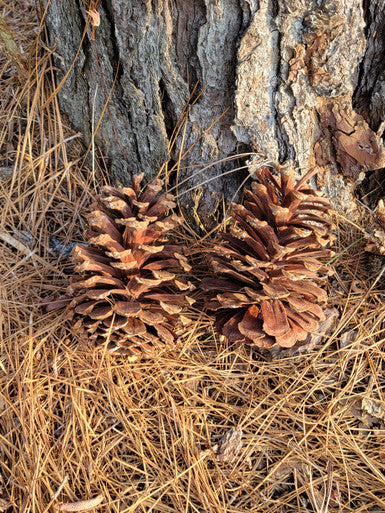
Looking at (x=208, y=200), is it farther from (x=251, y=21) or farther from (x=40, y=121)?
(x=40, y=121)

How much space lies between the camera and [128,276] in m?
1.44

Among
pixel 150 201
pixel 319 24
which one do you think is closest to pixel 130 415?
pixel 150 201

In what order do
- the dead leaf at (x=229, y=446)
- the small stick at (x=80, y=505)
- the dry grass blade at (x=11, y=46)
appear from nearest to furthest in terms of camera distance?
the small stick at (x=80, y=505), the dead leaf at (x=229, y=446), the dry grass blade at (x=11, y=46)

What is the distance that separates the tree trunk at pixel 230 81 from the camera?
4.88 feet

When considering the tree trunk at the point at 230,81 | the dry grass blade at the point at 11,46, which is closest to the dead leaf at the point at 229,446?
the tree trunk at the point at 230,81

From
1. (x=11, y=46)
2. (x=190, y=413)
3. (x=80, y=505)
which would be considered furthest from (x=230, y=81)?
(x=80, y=505)

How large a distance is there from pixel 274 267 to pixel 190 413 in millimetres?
530

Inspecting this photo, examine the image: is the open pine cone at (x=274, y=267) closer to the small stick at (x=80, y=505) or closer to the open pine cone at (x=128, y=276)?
the open pine cone at (x=128, y=276)

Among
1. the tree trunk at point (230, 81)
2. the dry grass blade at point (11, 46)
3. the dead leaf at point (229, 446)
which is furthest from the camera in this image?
the dry grass blade at point (11, 46)

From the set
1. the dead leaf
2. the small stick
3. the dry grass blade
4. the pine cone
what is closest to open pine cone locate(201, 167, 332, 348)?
the pine cone

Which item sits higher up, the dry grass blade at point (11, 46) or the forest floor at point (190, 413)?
the dry grass blade at point (11, 46)

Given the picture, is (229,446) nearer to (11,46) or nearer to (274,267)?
(274,267)

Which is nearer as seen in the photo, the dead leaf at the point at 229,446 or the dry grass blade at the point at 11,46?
the dead leaf at the point at 229,446

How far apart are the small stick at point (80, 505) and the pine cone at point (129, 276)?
0.43 meters
